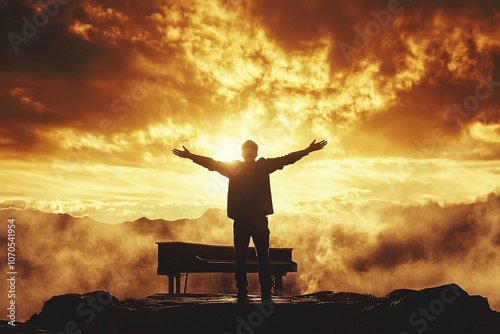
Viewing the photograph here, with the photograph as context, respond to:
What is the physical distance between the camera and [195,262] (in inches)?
800

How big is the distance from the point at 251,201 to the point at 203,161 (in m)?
1.32

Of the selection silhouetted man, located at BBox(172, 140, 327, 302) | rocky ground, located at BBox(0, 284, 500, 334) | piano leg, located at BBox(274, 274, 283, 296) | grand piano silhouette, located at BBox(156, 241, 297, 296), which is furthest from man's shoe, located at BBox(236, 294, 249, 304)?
piano leg, located at BBox(274, 274, 283, 296)

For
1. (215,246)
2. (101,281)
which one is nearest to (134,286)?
(101,281)

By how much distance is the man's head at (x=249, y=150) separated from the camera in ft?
39.1

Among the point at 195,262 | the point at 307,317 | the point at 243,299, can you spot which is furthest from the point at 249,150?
the point at 195,262

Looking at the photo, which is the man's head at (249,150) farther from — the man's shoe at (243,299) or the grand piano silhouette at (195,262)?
the grand piano silhouette at (195,262)

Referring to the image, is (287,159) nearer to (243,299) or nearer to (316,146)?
(316,146)

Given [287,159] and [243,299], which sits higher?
[287,159]

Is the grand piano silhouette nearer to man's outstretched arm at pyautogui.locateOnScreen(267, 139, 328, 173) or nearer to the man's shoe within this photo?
the man's shoe

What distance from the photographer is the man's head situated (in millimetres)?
11906

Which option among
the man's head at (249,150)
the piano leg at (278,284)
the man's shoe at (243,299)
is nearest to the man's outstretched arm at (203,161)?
the man's head at (249,150)

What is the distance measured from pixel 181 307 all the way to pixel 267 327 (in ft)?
5.42

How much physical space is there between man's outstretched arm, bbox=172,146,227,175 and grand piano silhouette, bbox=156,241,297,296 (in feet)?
25.9

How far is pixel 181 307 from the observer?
38.3 feet
